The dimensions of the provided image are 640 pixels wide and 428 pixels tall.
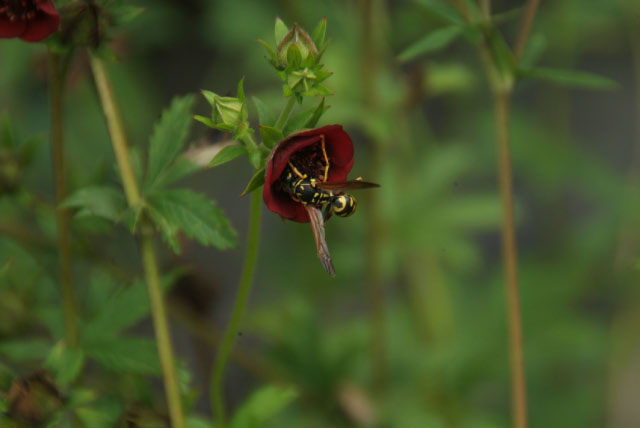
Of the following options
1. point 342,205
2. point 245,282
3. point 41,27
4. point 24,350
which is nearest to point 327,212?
point 342,205

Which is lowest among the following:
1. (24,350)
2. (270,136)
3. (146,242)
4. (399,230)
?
(399,230)

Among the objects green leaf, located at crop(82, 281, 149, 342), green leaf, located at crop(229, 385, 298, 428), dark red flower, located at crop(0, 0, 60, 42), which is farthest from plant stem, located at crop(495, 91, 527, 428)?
dark red flower, located at crop(0, 0, 60, 42)

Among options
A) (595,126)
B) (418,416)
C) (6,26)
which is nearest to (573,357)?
(418,416)

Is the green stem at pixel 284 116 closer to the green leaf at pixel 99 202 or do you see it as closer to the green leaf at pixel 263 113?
the green leaf at pixel 263 113

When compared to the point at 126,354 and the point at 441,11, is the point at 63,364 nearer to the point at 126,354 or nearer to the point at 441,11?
the point at 126,354

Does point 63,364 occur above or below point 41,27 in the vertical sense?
below

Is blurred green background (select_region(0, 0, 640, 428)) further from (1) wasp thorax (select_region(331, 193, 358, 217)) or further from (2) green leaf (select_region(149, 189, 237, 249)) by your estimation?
(1) wasp thorax (select_region(331, 193, 358, 217))

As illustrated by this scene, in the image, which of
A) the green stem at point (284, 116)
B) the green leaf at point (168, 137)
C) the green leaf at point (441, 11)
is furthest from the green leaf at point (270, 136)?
the green leaf at point (441, 11)
